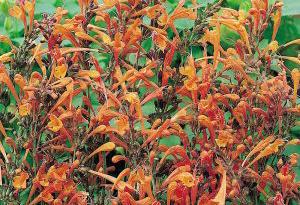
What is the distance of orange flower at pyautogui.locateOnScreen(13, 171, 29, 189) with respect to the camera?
7.05 ft

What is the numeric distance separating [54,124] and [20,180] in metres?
0.19

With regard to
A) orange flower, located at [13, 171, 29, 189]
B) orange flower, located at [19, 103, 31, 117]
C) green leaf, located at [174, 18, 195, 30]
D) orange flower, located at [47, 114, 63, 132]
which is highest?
orange flower, located at [19, 103, 31, 117]

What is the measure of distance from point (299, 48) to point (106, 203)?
47.6 inches

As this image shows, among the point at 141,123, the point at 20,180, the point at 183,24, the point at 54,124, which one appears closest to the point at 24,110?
the point at 54,124

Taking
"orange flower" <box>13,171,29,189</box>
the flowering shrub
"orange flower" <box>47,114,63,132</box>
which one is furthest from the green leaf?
"orange flower" <box>13,171,29,189</box>

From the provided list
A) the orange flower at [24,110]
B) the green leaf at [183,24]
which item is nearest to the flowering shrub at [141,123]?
the orange flower at [24,110]

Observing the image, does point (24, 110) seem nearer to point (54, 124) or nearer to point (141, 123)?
point (54, 124)

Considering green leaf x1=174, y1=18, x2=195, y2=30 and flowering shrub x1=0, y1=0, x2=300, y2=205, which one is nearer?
flowering shrub x1=0, y1=0, x2=300, y2=205

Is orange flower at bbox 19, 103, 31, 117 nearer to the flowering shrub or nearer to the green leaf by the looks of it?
the flowering shrub

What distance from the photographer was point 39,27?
91.0 inches

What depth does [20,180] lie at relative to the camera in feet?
7.09

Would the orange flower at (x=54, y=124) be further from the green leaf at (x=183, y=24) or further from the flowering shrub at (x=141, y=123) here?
the green leaf at (x=183, y=24)

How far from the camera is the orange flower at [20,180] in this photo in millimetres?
2148

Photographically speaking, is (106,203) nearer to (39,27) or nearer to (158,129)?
(158,129)
